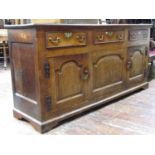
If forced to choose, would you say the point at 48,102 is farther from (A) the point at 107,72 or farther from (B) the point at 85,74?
(A) the point at 107,72

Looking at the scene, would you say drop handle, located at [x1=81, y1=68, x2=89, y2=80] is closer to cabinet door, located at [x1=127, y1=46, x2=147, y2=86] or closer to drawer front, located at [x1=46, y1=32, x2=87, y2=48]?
drawer front, located at [x1=46, y1=32, x2=87, y2=48]

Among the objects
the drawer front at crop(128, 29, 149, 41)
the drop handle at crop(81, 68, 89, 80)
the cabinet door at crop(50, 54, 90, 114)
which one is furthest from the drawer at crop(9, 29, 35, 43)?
the drawer front at crop(128, 29, 149, 41)

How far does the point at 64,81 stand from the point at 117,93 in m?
0.84

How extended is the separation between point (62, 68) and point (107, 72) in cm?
63

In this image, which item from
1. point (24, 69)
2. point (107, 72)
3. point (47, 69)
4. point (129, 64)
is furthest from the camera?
point (129, 64)

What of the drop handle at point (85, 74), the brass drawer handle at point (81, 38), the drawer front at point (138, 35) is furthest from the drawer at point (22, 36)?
the drawer front at point (138, 35)

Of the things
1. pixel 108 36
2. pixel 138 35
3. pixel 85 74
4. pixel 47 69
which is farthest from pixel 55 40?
pixel 138 35

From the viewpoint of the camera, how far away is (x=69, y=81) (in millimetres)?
1930

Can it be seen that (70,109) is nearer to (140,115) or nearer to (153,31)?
(140,115)

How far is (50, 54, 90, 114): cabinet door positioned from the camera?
182 cm

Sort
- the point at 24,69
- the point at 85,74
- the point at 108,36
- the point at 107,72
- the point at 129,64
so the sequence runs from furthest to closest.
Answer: the point at 129,64 < the point at 107,72 < the point at 108,36 < the point at 85,74 < the point at 24,69

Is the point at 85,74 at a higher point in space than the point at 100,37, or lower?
lower

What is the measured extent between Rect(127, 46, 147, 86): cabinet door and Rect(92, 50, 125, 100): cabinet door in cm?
13

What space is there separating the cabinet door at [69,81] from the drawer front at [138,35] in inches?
29.7
